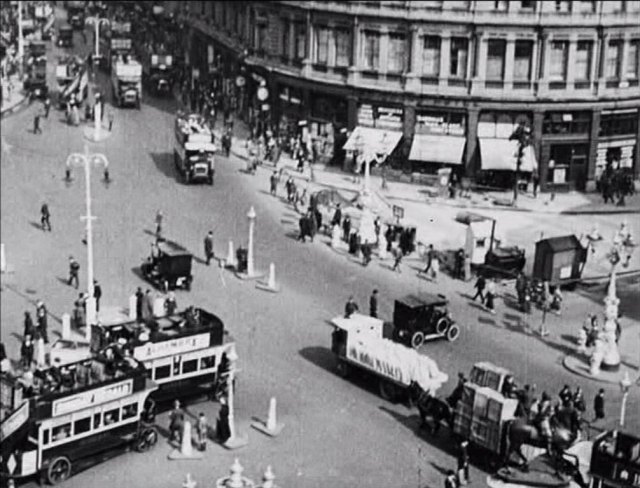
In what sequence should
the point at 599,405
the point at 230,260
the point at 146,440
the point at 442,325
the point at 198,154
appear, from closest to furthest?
the point at 146,440
the point at 599,405
the point at 442,325
the point at 230,260
the point at 198,154

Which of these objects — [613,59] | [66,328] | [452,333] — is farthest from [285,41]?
[66,328]

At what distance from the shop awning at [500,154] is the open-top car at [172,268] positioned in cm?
2521

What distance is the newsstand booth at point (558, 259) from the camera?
65938mm

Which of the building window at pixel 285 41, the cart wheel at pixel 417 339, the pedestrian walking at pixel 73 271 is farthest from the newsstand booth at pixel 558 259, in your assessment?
the building window at pixel 285 41

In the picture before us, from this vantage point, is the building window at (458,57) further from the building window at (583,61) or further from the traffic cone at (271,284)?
the traffic cone at (271,284)

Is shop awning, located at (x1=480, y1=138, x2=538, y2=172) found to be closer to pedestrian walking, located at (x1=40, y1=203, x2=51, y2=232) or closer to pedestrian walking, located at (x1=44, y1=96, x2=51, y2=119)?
pedestrian walking, located at (x1=40, y1=203, x2=51, y2=232)

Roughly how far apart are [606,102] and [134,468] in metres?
36.3

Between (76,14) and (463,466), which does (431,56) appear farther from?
(76,14)

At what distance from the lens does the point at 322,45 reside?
9150 centimetres

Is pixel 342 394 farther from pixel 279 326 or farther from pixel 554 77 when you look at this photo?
pixel 554 77

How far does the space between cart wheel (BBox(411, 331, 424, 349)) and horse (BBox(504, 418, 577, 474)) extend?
1261 centimetres

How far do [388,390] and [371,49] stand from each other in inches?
1628

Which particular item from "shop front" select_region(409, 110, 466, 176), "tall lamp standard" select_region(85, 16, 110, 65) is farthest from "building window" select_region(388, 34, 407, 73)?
"tall lamp standard" select_region(85, 16, 110, 65)

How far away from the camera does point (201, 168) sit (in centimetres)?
8344
